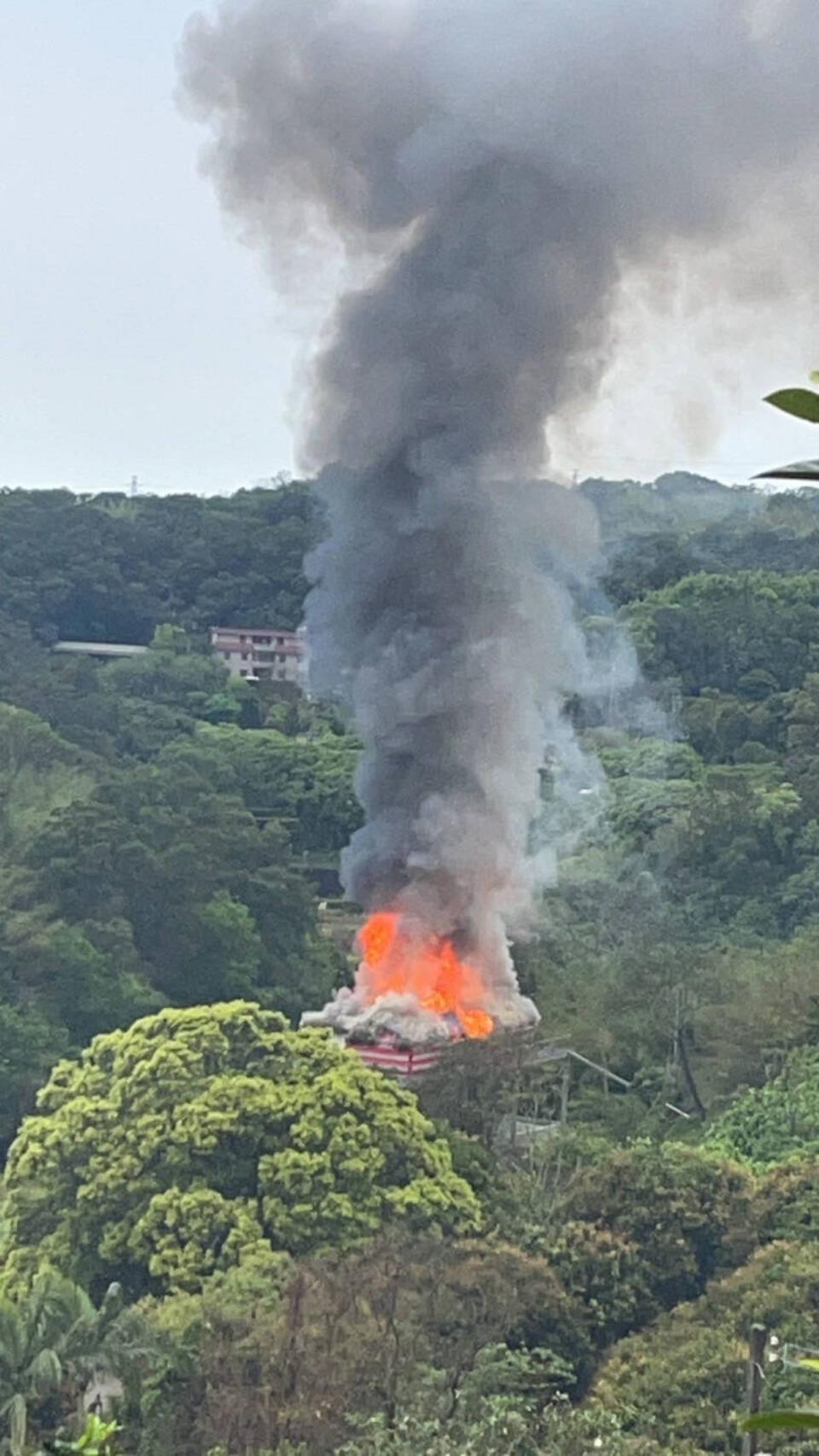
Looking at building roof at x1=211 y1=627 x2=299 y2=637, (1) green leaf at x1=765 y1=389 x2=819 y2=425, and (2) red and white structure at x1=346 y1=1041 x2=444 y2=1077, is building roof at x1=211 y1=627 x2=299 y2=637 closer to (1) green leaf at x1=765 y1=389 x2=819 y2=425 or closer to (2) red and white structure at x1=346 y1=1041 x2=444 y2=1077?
(2) red and white structure at x1=346 y1=1041 x2=444 y2=1077

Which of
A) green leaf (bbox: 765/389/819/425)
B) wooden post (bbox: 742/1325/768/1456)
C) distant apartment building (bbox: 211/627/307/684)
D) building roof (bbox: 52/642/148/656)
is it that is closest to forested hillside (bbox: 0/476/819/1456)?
wooden post (bbox: 742/1325/768/1456)

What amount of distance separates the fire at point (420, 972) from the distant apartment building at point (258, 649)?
26.1 m

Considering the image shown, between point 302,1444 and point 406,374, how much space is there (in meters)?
18.8

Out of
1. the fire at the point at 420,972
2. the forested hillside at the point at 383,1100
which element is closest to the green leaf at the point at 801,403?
the forested hillside at the point at 383,1100

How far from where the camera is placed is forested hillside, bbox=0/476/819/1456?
49.8 feet

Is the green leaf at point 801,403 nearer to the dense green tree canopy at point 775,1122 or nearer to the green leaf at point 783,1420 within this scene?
the green leaf at point 783,1420

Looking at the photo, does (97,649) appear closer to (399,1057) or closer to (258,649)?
(258,649)

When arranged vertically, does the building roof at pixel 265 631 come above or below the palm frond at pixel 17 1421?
above

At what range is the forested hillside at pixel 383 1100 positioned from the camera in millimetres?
15164

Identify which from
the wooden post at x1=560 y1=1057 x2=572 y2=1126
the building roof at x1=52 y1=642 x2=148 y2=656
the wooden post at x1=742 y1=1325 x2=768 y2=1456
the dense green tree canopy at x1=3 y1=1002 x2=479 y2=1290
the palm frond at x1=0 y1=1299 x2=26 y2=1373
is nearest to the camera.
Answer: the wooden post at x1=742 y1=1325 x2=768 y2=1456

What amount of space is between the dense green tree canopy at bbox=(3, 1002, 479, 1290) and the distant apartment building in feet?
110

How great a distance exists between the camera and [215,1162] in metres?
18.8

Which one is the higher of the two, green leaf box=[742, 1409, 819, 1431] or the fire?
green leaf box=[742, 1409, 819, 1431]

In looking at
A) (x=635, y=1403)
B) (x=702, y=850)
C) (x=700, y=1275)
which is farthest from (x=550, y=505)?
(x=635, y=1403)
